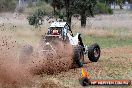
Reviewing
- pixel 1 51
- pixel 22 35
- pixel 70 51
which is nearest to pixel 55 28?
pixel 70 51

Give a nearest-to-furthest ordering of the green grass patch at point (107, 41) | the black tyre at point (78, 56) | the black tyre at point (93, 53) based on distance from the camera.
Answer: the black tyre at point (78, 56) < the black tyre at point (93, 53) < the green grass patch at point (107, 41)

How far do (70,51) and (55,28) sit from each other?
3.26 ft

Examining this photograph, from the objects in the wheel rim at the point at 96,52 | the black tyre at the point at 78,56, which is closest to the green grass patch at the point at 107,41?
the wheel rim at the point at 96,52

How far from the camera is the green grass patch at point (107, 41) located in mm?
25419

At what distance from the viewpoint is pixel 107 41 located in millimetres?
27031

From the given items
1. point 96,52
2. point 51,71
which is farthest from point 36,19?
point 51,71

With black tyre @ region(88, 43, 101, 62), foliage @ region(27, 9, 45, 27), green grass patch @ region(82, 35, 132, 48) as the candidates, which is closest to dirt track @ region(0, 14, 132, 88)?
black tyre @ region(88, 43, 101, 62)

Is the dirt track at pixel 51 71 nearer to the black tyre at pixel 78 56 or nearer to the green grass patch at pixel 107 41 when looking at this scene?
the black tyre at pixel 78 56

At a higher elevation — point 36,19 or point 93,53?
point 93,53

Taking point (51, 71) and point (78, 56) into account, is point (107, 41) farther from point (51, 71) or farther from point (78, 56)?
point (51, 71)

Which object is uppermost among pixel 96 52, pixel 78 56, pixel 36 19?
pixel 78 56

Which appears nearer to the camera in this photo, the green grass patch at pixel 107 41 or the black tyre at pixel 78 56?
the black tyre at pixel 78 56

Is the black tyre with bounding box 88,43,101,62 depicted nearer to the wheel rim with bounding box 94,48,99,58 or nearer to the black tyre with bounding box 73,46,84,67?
the wheel rim with bounding box 94,48,99,58

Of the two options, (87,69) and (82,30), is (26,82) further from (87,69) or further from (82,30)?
(82,30)
